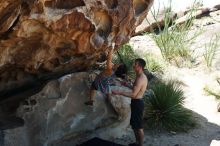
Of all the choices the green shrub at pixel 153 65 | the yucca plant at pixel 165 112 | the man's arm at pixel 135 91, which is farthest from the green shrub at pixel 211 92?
the man's arm at pixel 135 91

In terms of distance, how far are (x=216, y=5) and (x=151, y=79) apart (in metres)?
5.11

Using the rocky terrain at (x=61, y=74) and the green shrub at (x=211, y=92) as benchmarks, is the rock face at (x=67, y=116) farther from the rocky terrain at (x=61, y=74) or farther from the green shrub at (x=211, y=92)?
the green shrub at (x=211, y=92)

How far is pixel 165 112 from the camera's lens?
28.8 feet

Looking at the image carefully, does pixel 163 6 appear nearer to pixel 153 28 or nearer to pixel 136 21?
pixel 153 28

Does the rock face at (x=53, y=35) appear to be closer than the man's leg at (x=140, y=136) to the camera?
Yes

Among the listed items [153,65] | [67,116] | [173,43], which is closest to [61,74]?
[67,116]

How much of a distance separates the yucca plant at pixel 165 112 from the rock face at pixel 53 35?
1570 millimetres

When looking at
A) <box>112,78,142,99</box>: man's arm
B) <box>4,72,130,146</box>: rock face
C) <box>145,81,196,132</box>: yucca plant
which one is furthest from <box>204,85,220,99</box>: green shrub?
<box>112,78,142,99</box>: man's arm

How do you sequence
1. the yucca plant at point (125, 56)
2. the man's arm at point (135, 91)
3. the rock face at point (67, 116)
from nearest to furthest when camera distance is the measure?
the rock face at point (67, 116)
the man's arm at point (135, 91)
the yucca plant at point (125, 56)

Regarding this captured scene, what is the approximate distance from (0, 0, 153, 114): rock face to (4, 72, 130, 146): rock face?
1.02 feet

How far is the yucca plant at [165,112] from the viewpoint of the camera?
8766 millimetres

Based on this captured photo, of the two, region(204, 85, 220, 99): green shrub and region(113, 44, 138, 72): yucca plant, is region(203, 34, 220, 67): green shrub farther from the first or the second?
region(113, 44, 138, 72): yucca plant

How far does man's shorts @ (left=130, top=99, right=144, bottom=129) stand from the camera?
285 inches

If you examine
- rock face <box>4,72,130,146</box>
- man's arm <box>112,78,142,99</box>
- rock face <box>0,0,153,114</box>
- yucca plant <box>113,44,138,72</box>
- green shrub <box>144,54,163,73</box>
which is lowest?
green shrub <box>144,54,163,73</box>
